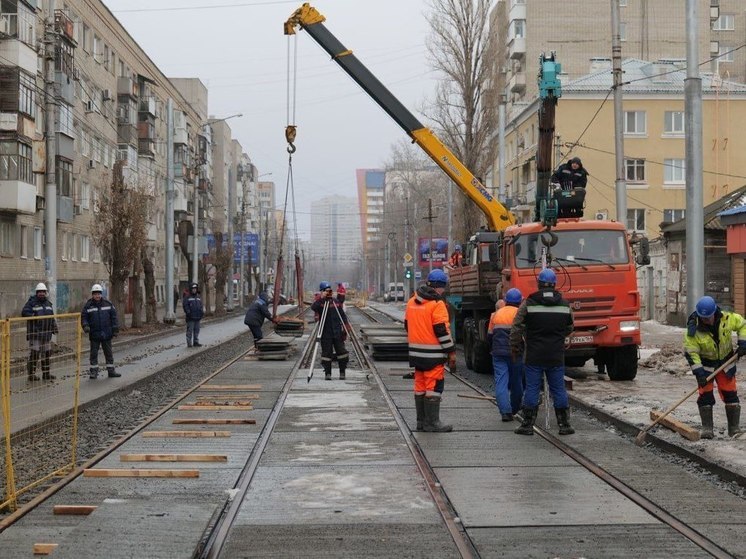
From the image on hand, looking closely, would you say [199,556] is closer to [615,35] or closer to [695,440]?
[695,440]

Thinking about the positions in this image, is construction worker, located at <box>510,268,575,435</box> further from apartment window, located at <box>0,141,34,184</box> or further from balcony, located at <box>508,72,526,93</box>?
balcony, located at <box>508,72,526,93</box>

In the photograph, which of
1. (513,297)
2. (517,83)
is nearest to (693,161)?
(513,297)

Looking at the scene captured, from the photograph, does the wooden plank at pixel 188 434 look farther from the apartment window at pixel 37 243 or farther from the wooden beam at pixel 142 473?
the apartment window at pixel 37 243

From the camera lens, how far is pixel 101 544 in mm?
6805

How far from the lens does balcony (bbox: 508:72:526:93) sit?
235ft

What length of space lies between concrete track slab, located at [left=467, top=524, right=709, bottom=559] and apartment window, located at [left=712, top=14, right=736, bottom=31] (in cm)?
8567

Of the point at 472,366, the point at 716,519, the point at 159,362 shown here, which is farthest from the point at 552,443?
the point at 159,362

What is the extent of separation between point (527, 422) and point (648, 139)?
49.0 meters

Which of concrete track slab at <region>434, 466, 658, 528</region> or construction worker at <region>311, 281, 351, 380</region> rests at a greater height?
construction worker at <region>311, 281, 351, 380</region>

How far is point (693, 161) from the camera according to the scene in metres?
17.3

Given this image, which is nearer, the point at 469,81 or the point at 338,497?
the point at 338,497

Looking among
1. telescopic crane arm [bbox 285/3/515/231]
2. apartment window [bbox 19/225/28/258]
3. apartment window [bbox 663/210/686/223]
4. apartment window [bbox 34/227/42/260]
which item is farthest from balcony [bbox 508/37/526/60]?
telescopic crane arm [bbox 285/3/515/231]

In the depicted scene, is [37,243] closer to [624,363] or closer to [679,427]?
[624,363]

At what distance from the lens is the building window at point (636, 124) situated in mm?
58656
